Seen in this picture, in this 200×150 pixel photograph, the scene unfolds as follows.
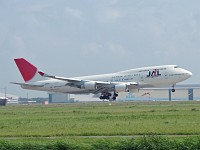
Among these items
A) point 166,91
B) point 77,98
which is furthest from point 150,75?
point 77,98

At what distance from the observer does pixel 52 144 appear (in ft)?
60.8

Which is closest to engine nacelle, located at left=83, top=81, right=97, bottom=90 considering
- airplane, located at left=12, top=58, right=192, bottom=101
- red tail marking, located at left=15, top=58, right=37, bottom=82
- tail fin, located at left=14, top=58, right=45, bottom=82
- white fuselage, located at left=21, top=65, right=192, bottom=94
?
airplane, located at left=12, top=58, right=192, bottom=101

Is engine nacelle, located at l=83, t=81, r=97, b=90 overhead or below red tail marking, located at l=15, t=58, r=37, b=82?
below

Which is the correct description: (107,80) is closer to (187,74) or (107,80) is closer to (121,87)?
(121,87)

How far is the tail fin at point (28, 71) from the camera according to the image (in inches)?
3681

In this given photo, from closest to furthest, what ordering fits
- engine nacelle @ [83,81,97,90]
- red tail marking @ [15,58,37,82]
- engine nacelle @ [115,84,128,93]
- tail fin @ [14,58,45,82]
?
engine nacelle @ [115,84,128,93], engine nacelle @ [83,81,97,90], tail fin @ [14,58,45,82], red tail marking @ [15,58,37,82]

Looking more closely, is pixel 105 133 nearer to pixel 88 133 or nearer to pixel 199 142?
pixel 88 133

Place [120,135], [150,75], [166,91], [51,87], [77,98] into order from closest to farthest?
1. [120,135]
2. [150,75]
3. [51,87]
4. [166,91]
5. [77,98]

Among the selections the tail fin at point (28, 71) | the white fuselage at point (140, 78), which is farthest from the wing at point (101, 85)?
the tail fin at point (28, 71)

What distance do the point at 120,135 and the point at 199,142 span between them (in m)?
8.04

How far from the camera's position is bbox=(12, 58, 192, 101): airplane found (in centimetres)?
8462

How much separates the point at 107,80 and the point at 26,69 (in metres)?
15.1

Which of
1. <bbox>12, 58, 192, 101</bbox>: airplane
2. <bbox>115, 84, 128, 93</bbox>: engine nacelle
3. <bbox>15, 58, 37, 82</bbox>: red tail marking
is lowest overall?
<bbox>115, 84, 128, 93</bbox>: engine nacelle

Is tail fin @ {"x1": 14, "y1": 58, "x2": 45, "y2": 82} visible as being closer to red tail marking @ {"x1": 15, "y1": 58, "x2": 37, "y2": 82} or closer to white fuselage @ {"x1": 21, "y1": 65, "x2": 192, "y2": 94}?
red tail marking @ {"x1": 15, "y1": 58, "x2": 37, "y2": 82}
